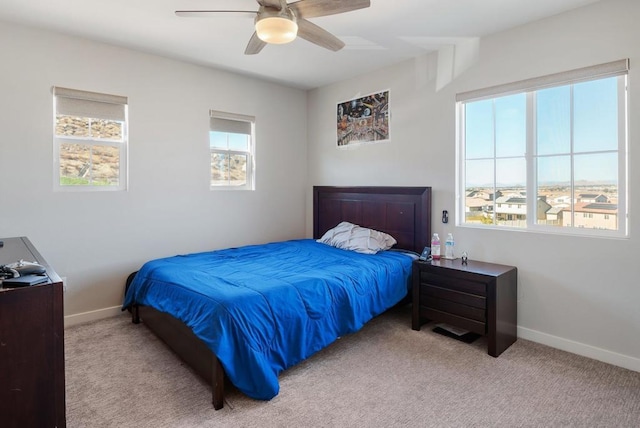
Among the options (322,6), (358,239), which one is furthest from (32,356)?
(358,239)

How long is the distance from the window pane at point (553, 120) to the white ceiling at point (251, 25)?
1.99ft

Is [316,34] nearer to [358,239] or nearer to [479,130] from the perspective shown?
[479,130]

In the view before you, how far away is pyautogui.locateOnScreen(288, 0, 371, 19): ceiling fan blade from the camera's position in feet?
6.79

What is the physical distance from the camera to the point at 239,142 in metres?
4.36

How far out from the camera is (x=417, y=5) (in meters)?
2.63

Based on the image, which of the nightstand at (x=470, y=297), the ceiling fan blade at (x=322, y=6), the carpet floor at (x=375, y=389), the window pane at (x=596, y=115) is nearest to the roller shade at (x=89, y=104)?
the carpet floor at (x=375, y=389)

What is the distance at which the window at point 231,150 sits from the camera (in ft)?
13.6

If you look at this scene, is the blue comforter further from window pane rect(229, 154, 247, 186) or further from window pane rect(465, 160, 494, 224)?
window pane rect(229, 154, 247, 186)

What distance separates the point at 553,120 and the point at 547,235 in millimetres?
919

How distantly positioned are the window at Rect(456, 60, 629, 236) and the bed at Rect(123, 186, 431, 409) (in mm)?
585

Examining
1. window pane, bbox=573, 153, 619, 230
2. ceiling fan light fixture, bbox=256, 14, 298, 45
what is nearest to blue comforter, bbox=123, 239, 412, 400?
window pane, bbox=573, 153, 619, 230

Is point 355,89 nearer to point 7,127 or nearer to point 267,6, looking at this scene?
point 267,6

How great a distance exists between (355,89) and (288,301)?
2903 millimetres

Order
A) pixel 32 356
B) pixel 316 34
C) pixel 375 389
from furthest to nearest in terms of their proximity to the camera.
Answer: pixel 316 34, pixel 375 389, pixel 32 356
